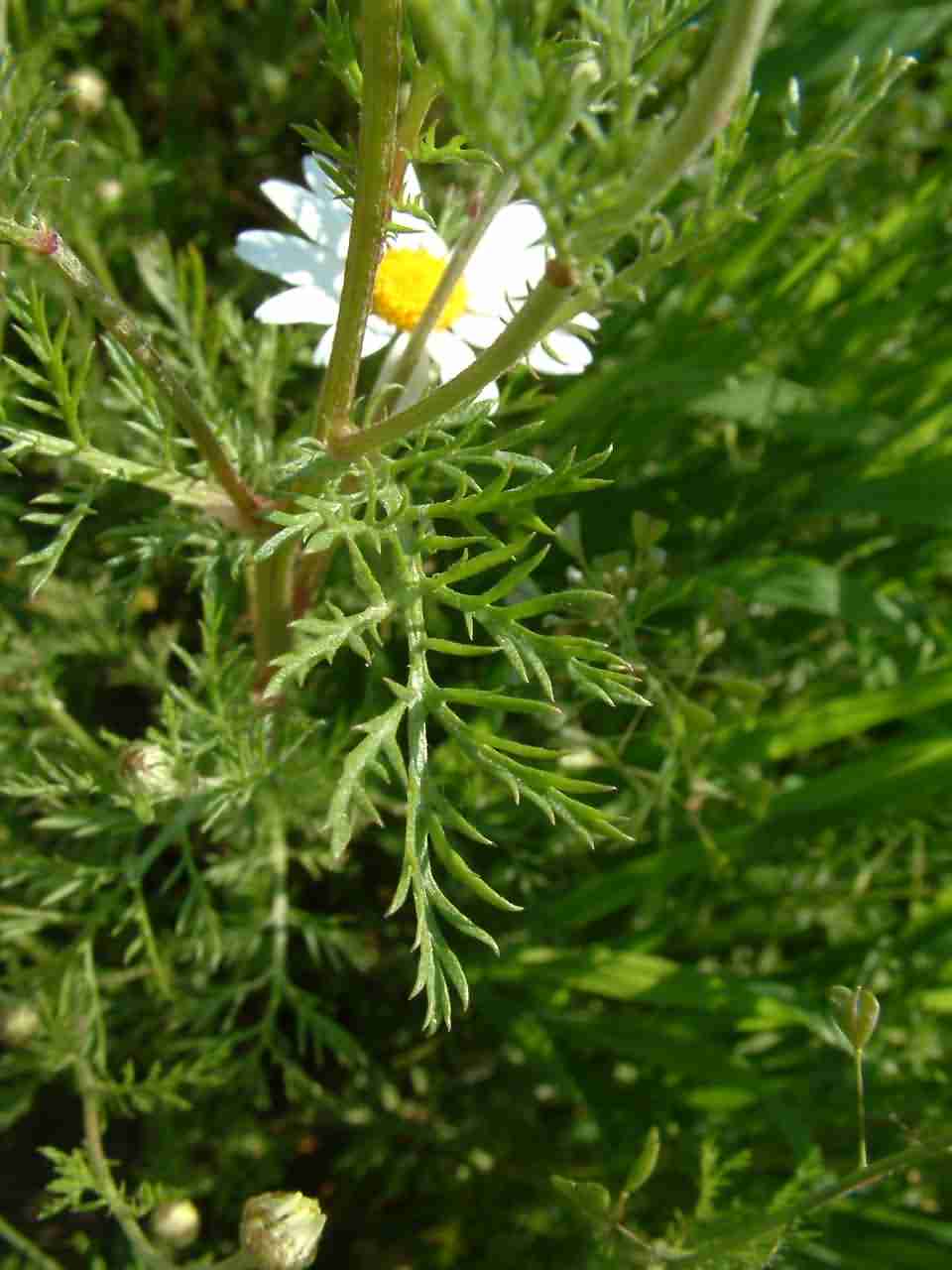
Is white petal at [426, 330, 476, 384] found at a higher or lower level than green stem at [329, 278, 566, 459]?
higher

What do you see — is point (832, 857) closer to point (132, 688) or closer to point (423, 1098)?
point (423, 1098)

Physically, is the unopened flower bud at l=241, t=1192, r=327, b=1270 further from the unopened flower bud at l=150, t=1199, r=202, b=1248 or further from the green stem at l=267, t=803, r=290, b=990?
the green stem at l=267, t=803, r=290, b=990

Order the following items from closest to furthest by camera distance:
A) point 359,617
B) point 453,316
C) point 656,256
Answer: point 656,256 < point 359,617 < point 453,316

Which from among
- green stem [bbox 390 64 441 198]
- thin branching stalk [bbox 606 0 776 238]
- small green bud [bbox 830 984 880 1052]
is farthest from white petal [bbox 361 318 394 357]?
small green bud [bbox 830 984 880 1052]

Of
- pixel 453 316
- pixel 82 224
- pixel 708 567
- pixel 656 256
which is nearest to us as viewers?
pixel 656 256

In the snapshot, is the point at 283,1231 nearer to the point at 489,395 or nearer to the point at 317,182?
the point at 489,395

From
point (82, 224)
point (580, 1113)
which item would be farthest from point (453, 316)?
point (580, 1113)
